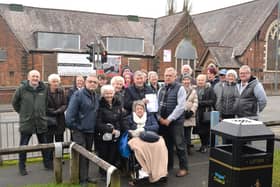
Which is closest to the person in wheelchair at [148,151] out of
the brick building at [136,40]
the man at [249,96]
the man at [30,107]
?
the man at [30,107]

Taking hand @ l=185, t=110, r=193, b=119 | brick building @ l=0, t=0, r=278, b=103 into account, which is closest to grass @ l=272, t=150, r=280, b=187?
hand @ l=185, t=110, r=193, b=119

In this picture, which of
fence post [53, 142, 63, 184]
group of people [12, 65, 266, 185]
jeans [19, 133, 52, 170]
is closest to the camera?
fence post [53, 142, 63, 184]

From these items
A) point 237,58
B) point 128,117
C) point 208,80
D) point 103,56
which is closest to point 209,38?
point 237,58

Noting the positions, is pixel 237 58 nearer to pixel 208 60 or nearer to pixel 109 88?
pixel 208 60

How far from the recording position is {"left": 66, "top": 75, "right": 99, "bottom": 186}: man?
5410mm

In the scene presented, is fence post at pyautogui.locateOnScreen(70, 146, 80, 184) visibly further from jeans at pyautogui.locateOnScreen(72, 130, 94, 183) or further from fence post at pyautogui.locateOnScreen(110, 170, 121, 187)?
fence post at pyautogui.locateOnScreen(110, 170, 121, 187)

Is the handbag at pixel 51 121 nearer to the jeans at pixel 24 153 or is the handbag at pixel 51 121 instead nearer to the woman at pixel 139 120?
the jeans at pixel 24 153

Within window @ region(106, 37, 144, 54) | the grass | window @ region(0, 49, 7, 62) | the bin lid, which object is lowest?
the grass

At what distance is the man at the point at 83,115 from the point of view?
17.7 ft

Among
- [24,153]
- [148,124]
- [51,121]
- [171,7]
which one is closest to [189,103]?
[148,124]

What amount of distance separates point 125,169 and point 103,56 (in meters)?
14.5

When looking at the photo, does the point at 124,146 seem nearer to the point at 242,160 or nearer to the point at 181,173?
the point at 181,173

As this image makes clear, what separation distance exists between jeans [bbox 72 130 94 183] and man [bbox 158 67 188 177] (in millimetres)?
1340

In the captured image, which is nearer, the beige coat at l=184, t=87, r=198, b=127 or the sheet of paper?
the sheet of paper
